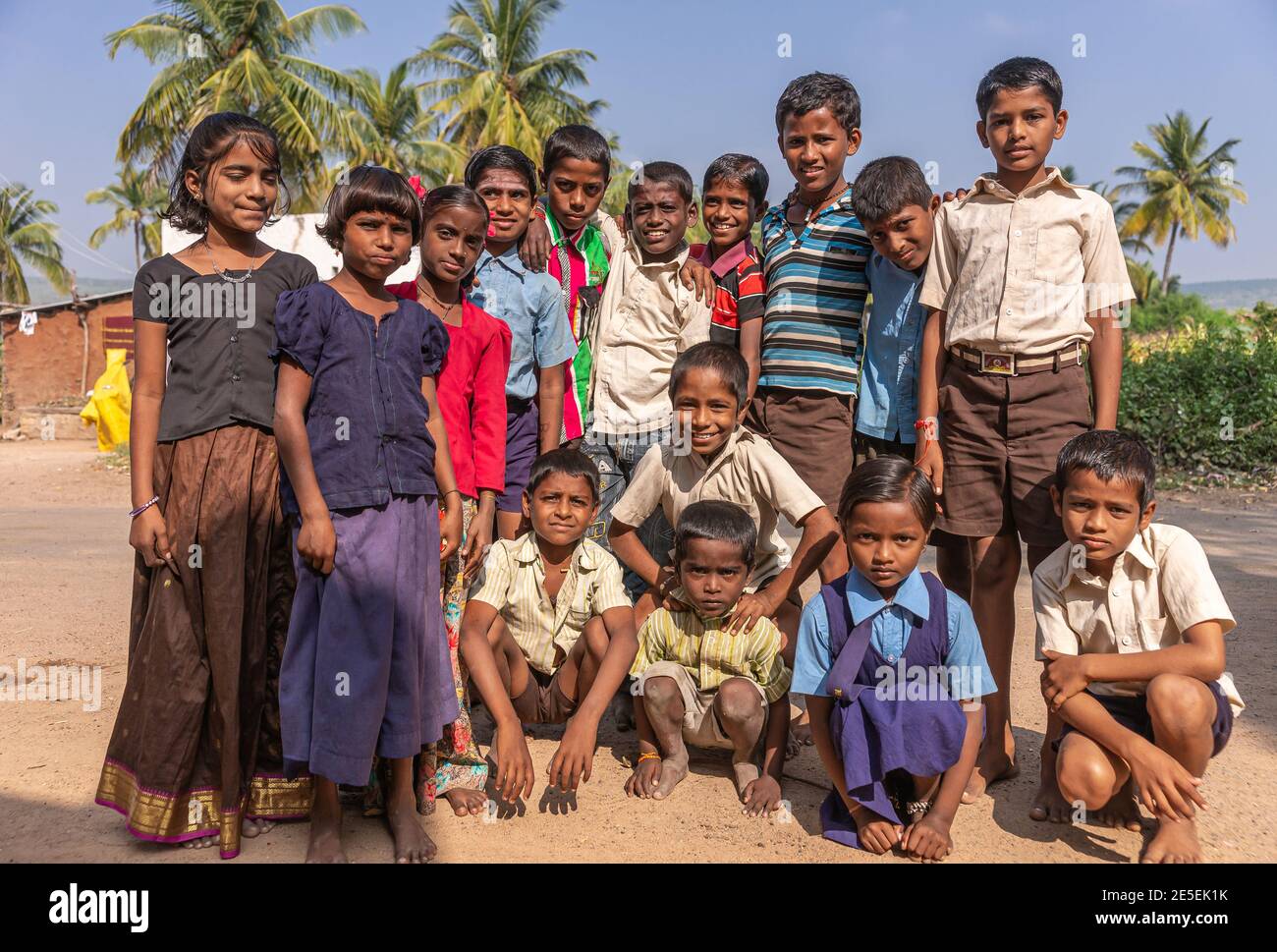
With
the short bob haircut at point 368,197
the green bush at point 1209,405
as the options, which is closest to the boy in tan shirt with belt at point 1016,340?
the short bob haircut at point 368,197

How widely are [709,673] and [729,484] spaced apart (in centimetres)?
74

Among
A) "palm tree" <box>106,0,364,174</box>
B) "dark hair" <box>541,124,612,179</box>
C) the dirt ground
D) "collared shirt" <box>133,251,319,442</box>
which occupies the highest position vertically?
"palm tree" <box>106,0,364,174</box>

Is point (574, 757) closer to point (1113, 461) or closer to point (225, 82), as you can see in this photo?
point (1113, 461)

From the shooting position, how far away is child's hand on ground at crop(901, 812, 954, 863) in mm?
2768

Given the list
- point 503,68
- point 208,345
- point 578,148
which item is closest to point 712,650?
point 208,345

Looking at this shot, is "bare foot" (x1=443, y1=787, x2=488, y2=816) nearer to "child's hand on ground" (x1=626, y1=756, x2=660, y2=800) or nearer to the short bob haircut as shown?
"child's hand on ground" (x1=626, y1=756, x2=660, y2=800)

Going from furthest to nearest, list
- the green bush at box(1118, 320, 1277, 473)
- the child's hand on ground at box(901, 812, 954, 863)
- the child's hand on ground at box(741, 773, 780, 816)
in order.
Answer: the green bush at box(1118, 320, 1277, 473) < the child's hand on ground at box(741, 773, 780, 816) < the child's hand on ground at box(901, 812, 954, 863)

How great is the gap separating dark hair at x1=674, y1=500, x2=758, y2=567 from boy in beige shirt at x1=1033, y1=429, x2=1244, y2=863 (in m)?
0.99

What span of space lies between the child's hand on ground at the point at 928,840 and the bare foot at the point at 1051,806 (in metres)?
0.50

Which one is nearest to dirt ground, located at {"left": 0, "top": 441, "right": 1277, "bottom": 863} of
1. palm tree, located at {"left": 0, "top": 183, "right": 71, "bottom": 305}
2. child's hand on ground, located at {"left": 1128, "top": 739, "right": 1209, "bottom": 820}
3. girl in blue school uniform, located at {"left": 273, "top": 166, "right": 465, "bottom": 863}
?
child's hand on ground, located at {"left": 1128, "top": 739, "right": 1209, "bottom": 820}

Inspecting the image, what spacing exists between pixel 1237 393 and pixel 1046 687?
10673 mm

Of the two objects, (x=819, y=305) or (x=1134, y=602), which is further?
(x=819, y=305)

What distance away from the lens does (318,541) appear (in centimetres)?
266
